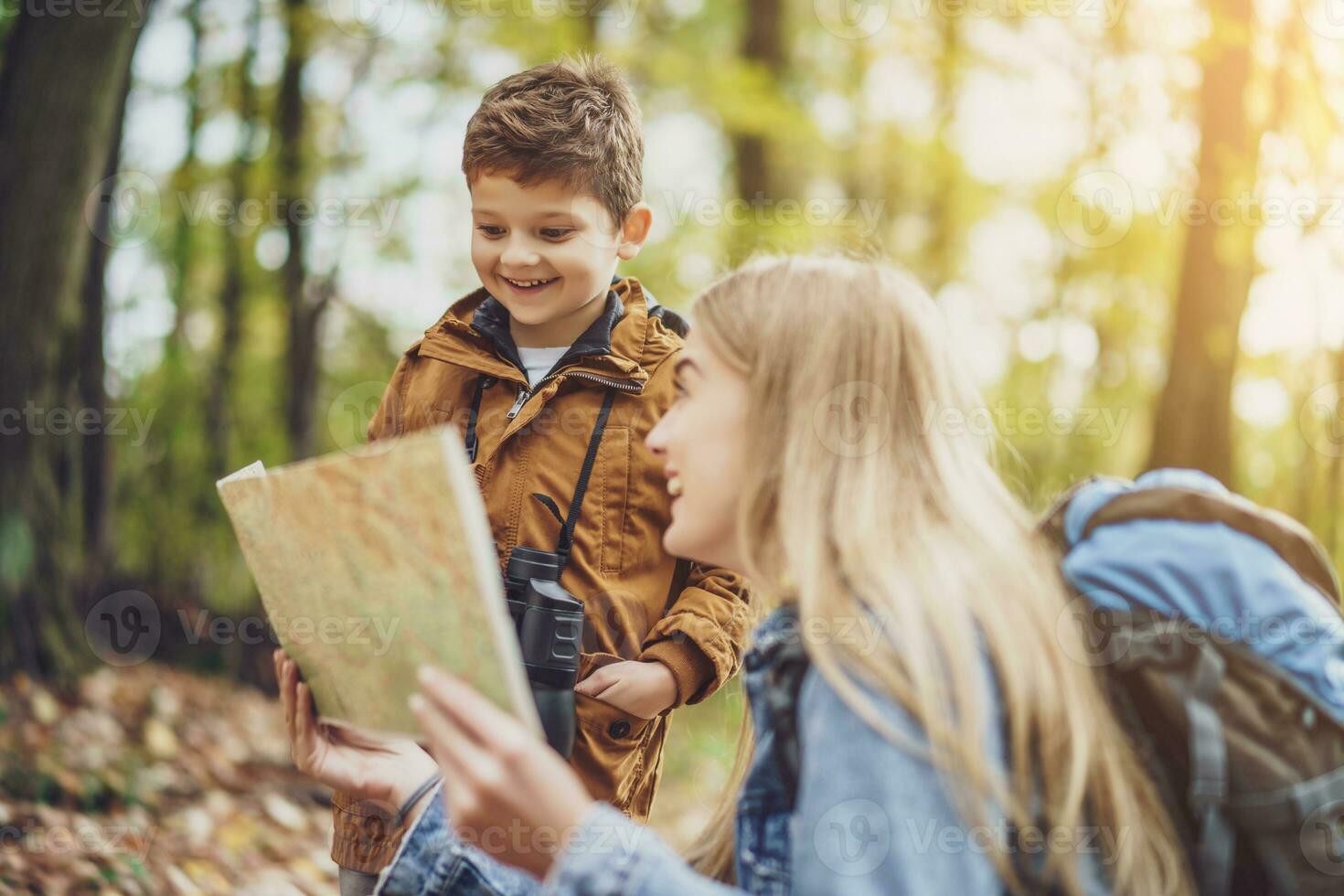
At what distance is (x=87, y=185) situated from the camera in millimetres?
4840

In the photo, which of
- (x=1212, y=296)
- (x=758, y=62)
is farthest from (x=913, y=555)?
(x=758, y=62)

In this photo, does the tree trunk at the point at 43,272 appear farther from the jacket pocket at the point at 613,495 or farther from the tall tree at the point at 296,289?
the jacket pocket at the point at 613,495

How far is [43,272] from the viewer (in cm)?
477

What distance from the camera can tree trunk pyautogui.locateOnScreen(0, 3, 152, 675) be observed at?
15.3ft

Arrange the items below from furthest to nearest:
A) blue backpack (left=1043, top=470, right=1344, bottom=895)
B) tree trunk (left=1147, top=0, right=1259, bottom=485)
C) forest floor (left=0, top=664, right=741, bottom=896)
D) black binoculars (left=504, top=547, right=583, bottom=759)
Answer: tree trunk (left=1147, top=0, right=1259, bottom=485) → forest floor (left=0, top=664, right=741, bottom=896) → black binoculars (left=504, top=547, right=583, bottom=759) → blue backpack (left=1043, top=470, right=1344, bottom=895)

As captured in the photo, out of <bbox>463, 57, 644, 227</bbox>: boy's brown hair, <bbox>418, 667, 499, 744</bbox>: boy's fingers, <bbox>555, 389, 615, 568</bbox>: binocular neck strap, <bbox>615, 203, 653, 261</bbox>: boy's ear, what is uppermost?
<bbox>463, 57, 644, 227</bbox>: boy's brown hair

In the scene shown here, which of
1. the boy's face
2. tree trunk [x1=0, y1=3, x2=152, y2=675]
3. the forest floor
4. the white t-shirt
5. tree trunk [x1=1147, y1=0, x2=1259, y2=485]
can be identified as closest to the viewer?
the boy's face

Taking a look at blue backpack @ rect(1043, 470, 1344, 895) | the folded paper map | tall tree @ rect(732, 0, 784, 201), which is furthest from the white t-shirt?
tall tree @ rect(732, 0, 784, 201)

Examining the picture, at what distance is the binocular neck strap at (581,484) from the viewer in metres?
2.36

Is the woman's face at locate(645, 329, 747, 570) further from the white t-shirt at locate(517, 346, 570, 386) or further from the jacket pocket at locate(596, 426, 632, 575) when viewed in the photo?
the white t-shirt at locate(517, 346, 570, 386)

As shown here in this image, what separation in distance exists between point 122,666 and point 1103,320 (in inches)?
393

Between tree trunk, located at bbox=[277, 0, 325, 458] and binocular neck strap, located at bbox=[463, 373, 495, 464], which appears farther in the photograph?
tree trunk, located at bbox=[277, 0, 325, 458]

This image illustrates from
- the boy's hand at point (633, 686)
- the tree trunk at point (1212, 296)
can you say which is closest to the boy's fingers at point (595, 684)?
the boy's hand at point (633, 686)

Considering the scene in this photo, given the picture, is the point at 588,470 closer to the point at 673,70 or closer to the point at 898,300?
the point at 898,300
